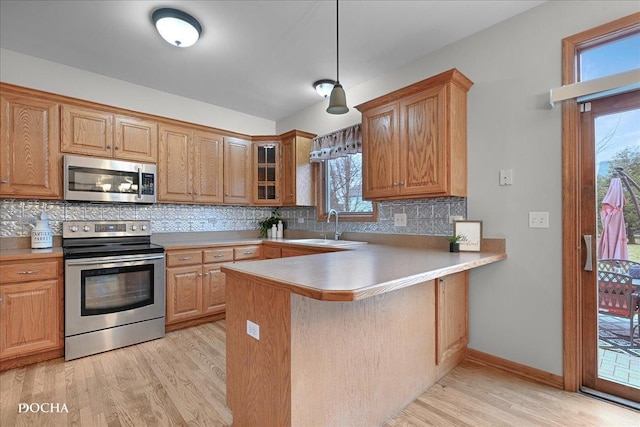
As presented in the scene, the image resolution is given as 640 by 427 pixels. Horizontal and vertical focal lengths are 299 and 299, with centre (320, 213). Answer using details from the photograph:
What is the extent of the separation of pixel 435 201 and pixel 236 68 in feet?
7.74

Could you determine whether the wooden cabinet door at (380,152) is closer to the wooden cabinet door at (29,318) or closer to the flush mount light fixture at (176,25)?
the flush mount light fixture at (176,25)

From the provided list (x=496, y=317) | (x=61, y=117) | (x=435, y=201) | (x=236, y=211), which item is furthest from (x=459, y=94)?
(x=61, y=117)

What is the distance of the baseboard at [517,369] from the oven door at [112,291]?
2.90 metres

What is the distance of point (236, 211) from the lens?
427 cm

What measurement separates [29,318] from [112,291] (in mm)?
560

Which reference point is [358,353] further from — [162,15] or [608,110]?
[162,15]

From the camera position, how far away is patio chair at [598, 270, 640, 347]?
189cm

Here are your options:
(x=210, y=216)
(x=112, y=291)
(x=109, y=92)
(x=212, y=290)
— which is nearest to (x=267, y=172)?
(x=210, y=216)

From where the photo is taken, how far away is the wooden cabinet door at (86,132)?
2785mm

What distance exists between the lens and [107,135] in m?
3.01

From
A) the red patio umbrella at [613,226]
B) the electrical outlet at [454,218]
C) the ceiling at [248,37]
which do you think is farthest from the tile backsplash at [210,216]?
the ceiling at [248,37]

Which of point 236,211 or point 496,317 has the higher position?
point 236,211

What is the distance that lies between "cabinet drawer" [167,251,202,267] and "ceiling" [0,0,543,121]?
6.21 ft

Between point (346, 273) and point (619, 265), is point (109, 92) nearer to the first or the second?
point (346, 273)
